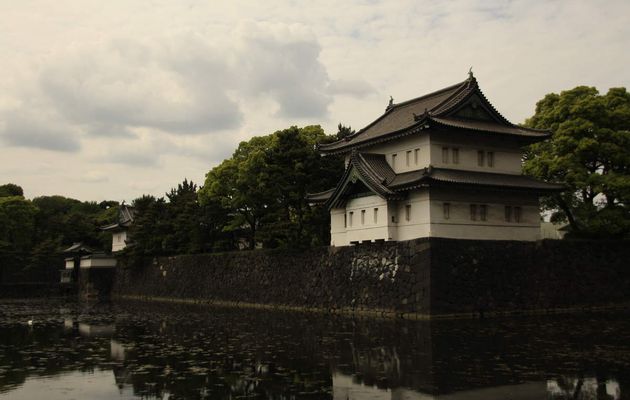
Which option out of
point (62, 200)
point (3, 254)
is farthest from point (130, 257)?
point (62, 200)

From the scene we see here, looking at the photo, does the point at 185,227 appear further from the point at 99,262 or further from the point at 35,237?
the point at 35,237

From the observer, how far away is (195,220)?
55.0m

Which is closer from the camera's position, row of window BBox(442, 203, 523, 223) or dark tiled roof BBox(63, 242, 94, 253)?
row of window BBox(442, 203, 523, 223)

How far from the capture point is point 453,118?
3450cm

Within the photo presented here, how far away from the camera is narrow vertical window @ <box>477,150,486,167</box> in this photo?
35562mm

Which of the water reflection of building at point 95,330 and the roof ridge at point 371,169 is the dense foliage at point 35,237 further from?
the roof ridge at point 371,169

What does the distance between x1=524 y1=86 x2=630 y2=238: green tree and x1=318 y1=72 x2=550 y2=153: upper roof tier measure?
2.89 m

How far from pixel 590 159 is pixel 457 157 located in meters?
9.61

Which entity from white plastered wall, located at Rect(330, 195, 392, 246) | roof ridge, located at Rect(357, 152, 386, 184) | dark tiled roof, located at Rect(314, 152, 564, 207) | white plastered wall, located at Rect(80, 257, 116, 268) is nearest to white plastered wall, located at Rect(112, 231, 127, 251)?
white plastered wall, located at Rect(80, 257, 116, 268)

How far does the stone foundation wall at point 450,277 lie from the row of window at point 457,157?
16.5 feet

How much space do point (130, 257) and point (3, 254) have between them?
18.3 meters

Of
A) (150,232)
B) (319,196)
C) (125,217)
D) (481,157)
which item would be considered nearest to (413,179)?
(481,157)

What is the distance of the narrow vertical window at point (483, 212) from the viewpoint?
33862 mm

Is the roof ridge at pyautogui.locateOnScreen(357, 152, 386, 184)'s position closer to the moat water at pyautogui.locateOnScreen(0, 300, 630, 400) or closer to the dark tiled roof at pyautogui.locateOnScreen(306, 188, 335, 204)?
the dark tiled roof at pyautogui.locateOnScreen(306, 188, 335, 204)
